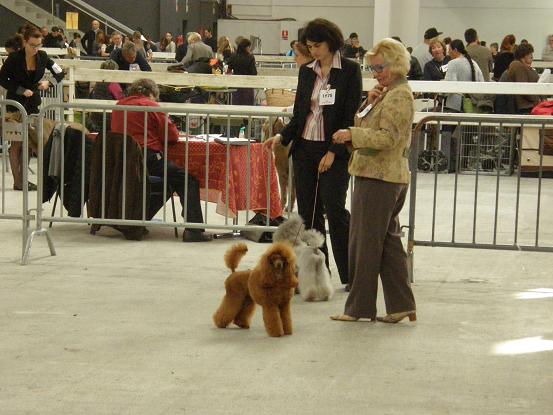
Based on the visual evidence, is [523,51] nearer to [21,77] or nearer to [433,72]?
[433,72]

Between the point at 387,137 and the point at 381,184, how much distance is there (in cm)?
26

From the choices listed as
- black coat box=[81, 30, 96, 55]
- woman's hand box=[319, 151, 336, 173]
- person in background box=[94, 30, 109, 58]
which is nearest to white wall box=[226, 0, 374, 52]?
black coat box=[81, 30, 96, 55]

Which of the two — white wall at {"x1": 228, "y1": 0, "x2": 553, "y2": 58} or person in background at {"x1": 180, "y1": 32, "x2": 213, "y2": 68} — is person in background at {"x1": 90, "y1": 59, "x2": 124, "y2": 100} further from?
white wall at {"x1": 228, "y1": 0, "x2": 553, "y2": 58}

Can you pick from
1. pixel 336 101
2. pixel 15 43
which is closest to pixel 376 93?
pixel 336 101

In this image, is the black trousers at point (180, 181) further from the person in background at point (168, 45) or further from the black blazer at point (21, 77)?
the person in background at point (168, 45)

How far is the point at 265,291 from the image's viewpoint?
17.1 feet

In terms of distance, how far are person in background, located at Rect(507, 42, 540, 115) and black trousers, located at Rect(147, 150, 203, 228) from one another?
22.0 ft

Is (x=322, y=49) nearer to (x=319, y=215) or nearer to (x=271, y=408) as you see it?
(x=319, y=215)

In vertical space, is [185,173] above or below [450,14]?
below

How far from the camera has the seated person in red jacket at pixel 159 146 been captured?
8258 millimetres

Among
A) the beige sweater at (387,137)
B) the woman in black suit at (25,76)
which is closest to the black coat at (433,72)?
the woman in black suit at (25,76)

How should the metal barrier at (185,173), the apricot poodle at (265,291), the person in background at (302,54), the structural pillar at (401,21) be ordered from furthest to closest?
1. the structural pillar at (401,21)
2. the metal barrier at (185,173)
3. the person in background at (302,54)
4. the apricot poodle at (265,291)

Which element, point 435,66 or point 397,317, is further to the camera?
point 435,66

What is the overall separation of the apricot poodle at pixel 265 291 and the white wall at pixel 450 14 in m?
29.7
